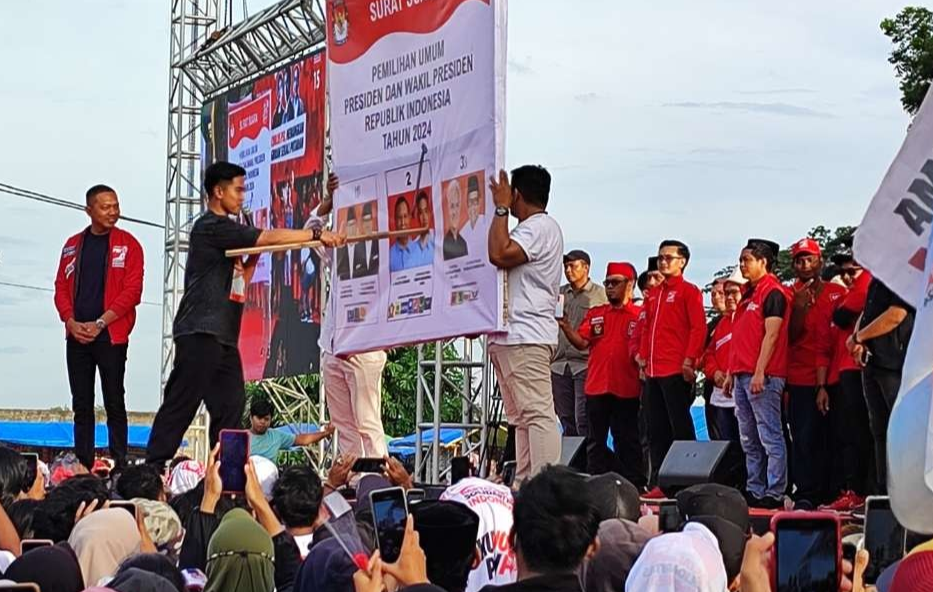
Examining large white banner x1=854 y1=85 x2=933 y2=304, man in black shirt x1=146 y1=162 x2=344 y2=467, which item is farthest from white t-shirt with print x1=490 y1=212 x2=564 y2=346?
large white banner x1=854 y1=85 x2=933 y2=304

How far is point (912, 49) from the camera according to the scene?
16.4 m

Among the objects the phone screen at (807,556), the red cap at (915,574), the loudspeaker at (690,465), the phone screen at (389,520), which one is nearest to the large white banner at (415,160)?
the loudspeaker at (690,465)

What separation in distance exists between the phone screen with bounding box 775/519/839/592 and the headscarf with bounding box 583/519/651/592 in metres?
0.90

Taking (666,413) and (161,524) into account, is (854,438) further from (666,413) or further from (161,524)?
(161,524)

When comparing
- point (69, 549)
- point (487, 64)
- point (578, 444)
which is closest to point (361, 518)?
point (69, 549)

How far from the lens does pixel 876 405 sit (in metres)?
7.39

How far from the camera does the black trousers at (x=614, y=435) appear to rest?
10547mm

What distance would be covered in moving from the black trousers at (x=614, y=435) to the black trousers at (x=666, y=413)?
514 mm

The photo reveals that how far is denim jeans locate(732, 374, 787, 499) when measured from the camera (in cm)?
893

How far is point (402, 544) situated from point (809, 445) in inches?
232

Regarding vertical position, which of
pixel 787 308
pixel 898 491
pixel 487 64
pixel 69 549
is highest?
pixel 487 64

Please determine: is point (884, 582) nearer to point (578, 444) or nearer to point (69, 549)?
point (69, 549)

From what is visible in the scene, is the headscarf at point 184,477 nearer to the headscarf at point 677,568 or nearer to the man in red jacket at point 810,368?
A: the man in red jacket at point 810,368

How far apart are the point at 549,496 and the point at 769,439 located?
595cm
